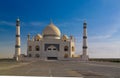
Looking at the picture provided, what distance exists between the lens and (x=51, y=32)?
49938mm

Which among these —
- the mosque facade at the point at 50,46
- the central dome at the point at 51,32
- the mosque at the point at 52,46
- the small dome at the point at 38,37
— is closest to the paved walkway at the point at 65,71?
the mosque at the point at 52,46

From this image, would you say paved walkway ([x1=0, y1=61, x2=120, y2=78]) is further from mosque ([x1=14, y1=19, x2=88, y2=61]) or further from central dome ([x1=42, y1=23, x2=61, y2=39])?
central dome ([x1=42, y1=23, x2=61, y2=39])

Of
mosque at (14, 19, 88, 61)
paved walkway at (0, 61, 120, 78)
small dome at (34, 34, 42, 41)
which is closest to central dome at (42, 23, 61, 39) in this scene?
mosque at (14, 19, 88, 61)

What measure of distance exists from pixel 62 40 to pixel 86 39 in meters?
5.48

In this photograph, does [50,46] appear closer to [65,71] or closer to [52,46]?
[52,46]

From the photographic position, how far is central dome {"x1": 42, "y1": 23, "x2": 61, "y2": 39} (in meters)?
49.8

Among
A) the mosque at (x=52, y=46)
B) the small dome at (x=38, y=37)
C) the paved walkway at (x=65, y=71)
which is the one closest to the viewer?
the paved walkway at (x=65, y=71)

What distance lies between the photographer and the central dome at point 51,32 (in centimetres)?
4984

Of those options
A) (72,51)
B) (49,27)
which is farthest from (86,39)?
(49,27)

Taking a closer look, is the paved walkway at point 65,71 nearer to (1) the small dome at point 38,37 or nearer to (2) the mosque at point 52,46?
(2) the mosque at point 52,46

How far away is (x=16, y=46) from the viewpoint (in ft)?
151

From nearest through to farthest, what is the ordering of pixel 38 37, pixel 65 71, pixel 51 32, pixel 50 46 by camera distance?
pixel 65 71 < pixel 50 46 < pixel 51 32 < pixel 38 37

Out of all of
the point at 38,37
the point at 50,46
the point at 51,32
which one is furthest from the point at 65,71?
the point at 38,37

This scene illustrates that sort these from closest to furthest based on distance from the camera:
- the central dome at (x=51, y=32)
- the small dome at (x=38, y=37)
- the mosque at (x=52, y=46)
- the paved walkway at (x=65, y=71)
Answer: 1. the paved walkway at (x=65, y=71)
2. the mosque at (x=52, y=46)
3. the central dome at (x=51, y=32)
4. the small dome at (x=38, y=37)
